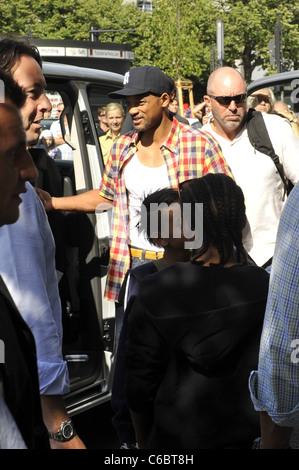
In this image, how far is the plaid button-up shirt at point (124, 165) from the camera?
4.67 metres

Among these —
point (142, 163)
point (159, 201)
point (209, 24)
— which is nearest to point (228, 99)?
point (142, 163)

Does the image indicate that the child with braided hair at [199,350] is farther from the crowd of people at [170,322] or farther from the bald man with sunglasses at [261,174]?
the bald man with sunglasses at [261,174]

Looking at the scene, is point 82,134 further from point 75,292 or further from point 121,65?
point 121,65

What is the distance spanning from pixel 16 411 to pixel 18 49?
1.83 meters

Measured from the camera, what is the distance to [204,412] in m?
2.79

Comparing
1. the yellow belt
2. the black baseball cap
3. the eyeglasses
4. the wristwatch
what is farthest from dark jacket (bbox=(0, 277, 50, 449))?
the eyeglasses

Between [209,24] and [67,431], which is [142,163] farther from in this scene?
[209,24]

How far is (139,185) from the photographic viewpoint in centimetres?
469

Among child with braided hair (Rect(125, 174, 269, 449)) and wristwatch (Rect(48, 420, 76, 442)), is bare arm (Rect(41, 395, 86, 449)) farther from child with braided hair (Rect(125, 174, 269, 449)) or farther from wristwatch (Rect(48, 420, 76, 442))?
child with braided hair (Rect(125, 174, 269, 449))

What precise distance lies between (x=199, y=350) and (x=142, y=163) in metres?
2.17
